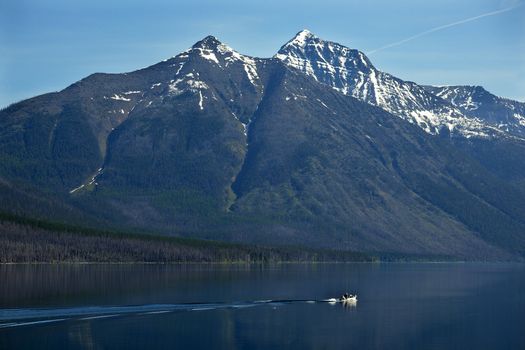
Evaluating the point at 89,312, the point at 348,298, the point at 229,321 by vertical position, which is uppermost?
the point at 348,298

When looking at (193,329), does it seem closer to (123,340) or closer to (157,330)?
(157,330)

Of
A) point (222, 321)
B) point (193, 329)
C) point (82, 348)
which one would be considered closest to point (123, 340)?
point (82, 348)

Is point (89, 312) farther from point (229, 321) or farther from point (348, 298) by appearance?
point (348, 298)

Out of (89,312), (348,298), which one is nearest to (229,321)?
(89,312)

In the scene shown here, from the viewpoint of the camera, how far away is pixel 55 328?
134625 millimetres

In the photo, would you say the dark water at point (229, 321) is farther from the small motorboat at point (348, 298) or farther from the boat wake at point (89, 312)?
the small motorboat at point (348, 298)

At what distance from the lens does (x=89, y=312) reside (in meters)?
152

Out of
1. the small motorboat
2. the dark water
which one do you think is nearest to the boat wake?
the dark water

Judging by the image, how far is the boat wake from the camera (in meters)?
138

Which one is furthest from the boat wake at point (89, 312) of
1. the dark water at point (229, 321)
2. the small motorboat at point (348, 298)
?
the small motorboat at point (348, 298)

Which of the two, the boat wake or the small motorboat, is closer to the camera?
the boat wake

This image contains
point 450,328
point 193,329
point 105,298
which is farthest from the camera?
point 105,298

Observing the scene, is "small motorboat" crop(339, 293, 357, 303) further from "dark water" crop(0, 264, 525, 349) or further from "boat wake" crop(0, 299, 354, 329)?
"boat wake" crop(0, 299, 354, 329)

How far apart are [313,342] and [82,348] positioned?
102 feet
